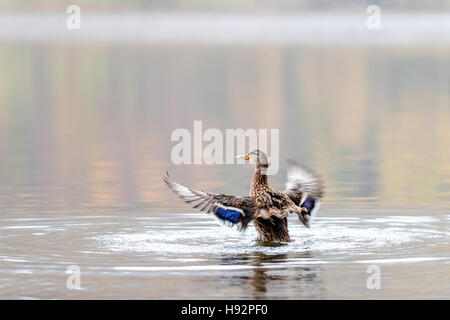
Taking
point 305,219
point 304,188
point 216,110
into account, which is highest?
point 216,110

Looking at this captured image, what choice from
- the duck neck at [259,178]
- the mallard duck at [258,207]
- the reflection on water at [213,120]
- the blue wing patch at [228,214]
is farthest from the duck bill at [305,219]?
the reflection on water at [213,120]

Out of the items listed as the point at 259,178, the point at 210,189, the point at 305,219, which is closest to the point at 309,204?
the point at 305,219

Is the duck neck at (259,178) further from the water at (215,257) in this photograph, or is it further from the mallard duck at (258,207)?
the water at (215,257)

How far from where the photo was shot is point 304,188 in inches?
655

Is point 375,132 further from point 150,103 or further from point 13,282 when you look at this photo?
A: point 13,282

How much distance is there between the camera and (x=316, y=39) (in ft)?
369

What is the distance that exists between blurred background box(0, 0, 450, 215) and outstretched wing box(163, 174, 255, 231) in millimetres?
3336

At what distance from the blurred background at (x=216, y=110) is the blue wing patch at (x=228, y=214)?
339 centimetres

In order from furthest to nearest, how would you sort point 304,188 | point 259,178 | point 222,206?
point 304,188
point 259,178
point 222,206

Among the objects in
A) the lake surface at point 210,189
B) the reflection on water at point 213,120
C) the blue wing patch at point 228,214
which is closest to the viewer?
the lake surface at point 210,189

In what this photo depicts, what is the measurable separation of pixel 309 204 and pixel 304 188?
0.32 metres

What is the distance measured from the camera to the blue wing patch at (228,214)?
15.7m

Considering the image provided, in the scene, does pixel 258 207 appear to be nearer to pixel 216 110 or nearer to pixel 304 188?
pixel 304 188
